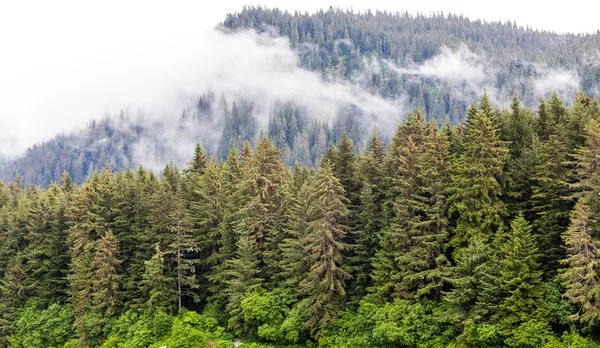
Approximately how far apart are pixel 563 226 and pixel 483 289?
26.6 feet

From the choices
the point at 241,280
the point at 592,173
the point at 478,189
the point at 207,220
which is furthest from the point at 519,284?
the point at 207,220

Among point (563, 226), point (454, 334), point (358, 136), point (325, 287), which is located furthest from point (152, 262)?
point (358, 136)

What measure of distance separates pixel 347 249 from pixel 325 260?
7.49ft

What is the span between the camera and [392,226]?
36000 millimetres

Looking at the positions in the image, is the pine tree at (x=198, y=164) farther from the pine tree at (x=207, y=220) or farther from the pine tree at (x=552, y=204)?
the pine tree at (x=552, y=204)

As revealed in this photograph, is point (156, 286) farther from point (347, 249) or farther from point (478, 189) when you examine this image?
point (478, 189)

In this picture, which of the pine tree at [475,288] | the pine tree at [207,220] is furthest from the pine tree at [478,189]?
the pine tree at [207,220]

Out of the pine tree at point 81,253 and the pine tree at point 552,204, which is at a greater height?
the pine tree at point 552,204

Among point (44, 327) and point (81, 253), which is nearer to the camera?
point (44, 327)

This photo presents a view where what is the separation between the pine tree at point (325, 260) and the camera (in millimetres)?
36625

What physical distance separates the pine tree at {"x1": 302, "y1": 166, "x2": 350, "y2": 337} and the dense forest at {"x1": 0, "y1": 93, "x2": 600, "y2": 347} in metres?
0.18

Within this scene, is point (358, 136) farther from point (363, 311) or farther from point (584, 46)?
point (363, 311)

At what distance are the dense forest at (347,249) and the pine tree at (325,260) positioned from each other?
0.58 ft

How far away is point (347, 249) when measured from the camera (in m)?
38.2
